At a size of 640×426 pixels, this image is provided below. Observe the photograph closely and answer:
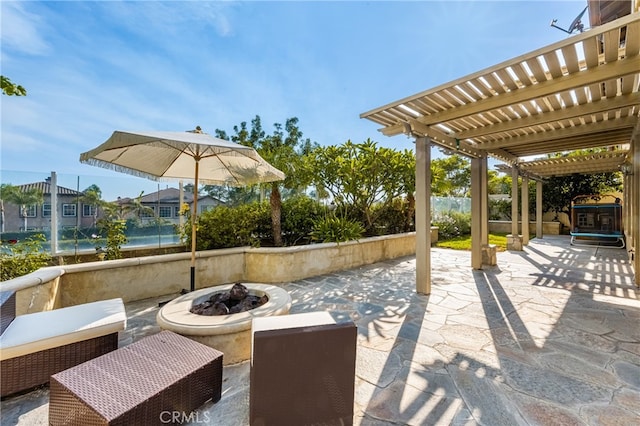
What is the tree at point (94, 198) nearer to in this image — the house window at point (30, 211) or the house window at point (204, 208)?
the house window at point (30, 211)

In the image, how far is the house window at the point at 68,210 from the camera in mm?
5002

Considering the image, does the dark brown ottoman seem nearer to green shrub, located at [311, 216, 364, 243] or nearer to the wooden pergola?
the wooden pergola

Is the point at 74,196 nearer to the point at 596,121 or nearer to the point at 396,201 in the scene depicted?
the point at 396,201

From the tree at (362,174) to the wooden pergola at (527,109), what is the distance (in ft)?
6.63

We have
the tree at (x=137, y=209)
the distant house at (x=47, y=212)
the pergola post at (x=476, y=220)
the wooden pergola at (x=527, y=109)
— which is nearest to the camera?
the wooden pergola at (x=527, y=109)

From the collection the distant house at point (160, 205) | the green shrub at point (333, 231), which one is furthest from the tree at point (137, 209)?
the green shrub at point (333, 231)

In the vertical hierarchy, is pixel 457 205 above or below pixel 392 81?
below

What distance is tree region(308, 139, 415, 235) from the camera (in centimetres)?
759

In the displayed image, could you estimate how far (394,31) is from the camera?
→ 6.85 m

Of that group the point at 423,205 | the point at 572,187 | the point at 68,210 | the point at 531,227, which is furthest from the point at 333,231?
the point at 572,187

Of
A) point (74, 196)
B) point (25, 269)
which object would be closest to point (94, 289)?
point (25, 269)

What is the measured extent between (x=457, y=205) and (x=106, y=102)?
15.8m

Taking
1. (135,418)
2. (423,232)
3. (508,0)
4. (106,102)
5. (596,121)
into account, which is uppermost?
(508,0)

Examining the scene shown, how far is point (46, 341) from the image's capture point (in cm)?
222
